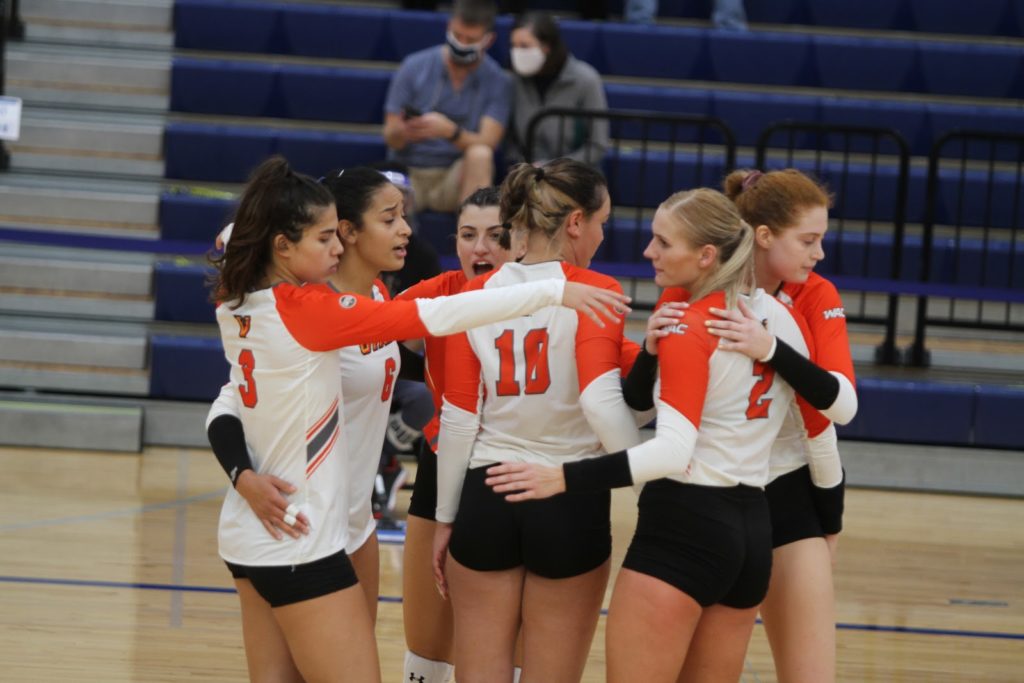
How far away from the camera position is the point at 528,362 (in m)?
2.72

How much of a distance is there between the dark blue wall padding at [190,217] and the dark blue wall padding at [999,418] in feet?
14.7

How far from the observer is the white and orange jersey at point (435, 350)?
302 centimetres

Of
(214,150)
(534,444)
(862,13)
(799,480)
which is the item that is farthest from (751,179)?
(862,13)

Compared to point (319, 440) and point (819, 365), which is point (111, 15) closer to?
point (319, 440)

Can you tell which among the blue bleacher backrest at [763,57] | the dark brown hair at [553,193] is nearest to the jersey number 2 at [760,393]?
the dark brown hair at [553,193]

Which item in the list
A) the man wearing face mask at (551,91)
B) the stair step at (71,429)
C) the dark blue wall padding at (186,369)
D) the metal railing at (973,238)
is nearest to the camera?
the stair step at (71,429)

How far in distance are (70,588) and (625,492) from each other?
9.34ft

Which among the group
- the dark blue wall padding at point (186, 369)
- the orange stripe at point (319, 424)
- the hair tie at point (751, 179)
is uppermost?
the hair tie at point (751, 179)

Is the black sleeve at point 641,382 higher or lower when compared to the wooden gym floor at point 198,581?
higher

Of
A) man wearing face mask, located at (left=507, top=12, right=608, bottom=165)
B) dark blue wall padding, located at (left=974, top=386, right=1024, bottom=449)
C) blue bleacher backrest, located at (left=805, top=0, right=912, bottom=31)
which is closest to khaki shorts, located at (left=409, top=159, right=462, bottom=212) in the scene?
man wearing face mask, located at (left=507, top=12, right=608, bottom=165)

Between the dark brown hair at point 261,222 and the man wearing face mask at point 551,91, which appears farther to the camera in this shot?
A: the man wearing face mask at point 551,91

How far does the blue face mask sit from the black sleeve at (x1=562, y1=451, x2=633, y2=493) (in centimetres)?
520

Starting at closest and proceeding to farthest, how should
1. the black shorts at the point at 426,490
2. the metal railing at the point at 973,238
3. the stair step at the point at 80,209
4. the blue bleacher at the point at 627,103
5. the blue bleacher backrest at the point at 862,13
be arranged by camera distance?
the black shorts at the point at 426,490
the metal railing at the point at 973,238
the stair step at the point at 80,209
the blue bleacher at the point at 627,103
the blue bleacher backrest at the point at 862,13

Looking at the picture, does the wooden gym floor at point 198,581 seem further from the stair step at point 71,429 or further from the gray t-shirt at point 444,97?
the gray t-shirt at point 444,97
